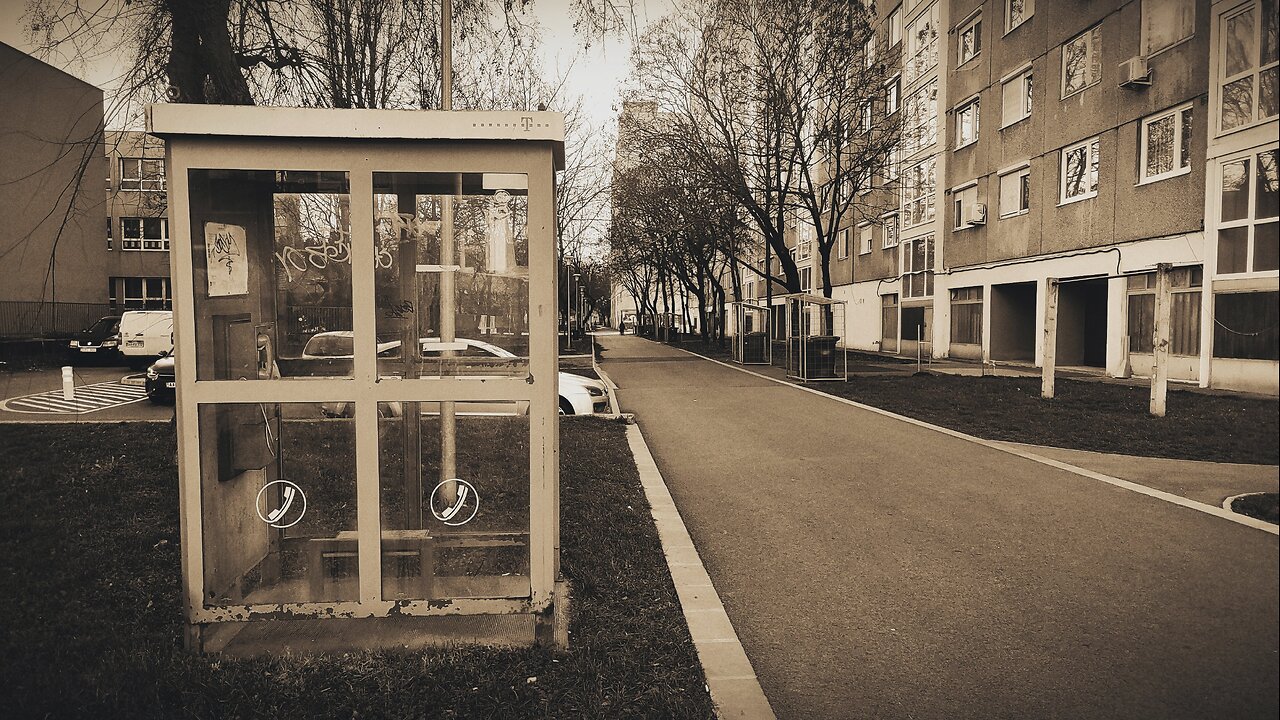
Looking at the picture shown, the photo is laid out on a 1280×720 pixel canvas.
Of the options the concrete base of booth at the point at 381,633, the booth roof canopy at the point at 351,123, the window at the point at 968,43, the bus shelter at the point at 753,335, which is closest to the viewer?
the booth roof canopy at the point at 351,123

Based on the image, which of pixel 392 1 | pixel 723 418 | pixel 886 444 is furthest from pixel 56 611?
pixel 723 418

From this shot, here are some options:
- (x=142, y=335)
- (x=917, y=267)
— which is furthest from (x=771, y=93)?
(x=142, y=335)

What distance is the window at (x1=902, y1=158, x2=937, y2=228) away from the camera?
101 feet

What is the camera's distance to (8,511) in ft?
19.5

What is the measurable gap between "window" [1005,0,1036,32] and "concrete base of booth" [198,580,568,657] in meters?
3.06

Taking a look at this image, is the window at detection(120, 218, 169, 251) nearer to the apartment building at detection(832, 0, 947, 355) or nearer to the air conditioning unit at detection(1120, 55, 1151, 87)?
the air conditioning unit at detection(1120, 55, 1151, 87)

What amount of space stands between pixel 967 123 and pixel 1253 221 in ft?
98.1

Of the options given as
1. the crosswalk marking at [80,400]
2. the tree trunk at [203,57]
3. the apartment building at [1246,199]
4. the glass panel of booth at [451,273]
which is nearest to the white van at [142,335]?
the crosswalk marking at [80,400]

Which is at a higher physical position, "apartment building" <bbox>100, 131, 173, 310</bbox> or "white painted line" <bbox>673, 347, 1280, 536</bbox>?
"apartment building" <bbox>100, 131, 173, 310</bbox>

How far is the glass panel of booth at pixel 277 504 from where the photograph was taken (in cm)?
Result: 381

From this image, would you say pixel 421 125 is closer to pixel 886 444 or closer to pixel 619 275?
pixel 886 444

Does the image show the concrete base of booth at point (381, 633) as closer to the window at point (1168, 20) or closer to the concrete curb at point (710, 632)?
the concrete curb at point (710, 632)

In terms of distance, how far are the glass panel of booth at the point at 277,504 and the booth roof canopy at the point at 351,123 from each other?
4.13 ft

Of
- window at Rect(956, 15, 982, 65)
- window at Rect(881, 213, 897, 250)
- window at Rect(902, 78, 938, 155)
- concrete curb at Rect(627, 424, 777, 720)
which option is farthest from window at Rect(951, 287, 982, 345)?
concrete curb at Rect(627, 424, 777, 720)
